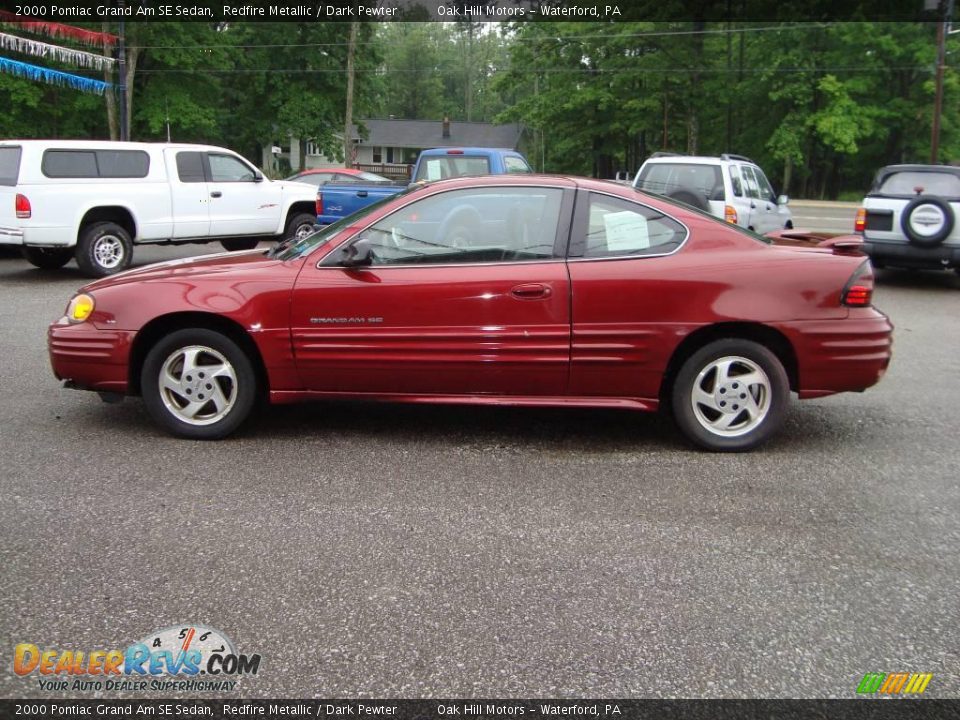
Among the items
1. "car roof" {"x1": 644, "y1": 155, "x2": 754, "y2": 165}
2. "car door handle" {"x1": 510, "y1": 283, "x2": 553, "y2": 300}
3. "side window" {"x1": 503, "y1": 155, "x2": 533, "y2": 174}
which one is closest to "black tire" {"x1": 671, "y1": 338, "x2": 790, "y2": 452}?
"car door handle" {"x1": 510, "y1": 283, "x2": 553, "y2": 300}

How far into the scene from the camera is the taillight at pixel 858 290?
199 inches

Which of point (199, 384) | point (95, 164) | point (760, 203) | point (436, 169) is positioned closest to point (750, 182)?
point (760, 203)

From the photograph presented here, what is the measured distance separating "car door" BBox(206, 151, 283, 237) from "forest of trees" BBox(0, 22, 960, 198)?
1049 inches

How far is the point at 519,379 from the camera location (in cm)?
511

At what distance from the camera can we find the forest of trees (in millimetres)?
41219

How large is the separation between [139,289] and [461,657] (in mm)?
3316

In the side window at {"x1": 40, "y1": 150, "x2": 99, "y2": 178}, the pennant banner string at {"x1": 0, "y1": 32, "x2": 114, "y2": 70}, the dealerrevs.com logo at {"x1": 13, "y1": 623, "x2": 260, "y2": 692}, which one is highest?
the pennant banner string at {"x1": 0, "y1": 32, "x2": 114, "y2": 70}

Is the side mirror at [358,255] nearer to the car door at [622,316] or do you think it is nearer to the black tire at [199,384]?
the black tire at [199,384]

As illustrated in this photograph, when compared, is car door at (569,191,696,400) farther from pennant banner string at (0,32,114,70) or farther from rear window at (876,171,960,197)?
pennant banner string at (0,32,114,70)

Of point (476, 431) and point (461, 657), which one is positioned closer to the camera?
point (461, 657)

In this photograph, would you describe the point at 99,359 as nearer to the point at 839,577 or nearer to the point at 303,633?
the point at 303,633

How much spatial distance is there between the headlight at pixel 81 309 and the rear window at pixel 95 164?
7.94 metres

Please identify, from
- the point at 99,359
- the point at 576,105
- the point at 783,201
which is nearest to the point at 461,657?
the point at 99,359

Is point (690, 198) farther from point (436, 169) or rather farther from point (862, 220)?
point (436, 169)
